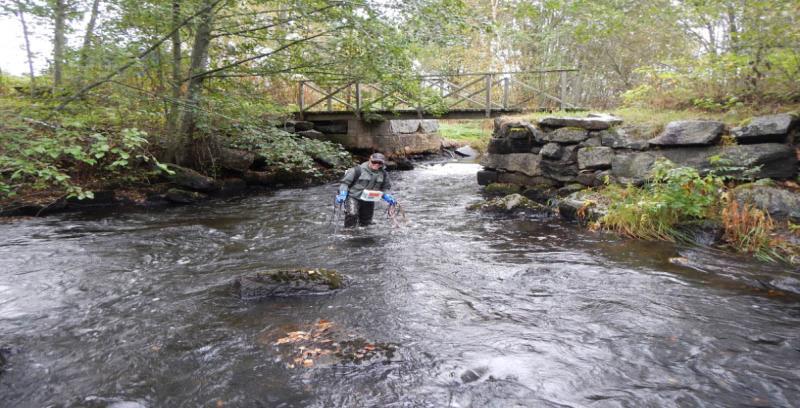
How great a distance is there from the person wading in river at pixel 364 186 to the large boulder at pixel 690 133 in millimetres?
5278

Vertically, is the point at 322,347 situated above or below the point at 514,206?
below

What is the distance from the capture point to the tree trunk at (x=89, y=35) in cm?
717

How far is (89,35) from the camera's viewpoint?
799cm

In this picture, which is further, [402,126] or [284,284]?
[402,126]

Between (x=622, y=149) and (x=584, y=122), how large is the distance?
1.10 meters

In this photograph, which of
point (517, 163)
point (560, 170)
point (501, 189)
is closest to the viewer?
point (560, 170)

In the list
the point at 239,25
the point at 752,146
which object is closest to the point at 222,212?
the point at 239,25

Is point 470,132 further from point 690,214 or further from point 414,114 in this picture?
point 690,214

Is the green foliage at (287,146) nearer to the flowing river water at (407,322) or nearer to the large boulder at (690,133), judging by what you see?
the flowing river water at (407,322)

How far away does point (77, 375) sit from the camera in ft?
12.4

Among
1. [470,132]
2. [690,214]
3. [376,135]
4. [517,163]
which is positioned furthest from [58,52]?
[470,132]

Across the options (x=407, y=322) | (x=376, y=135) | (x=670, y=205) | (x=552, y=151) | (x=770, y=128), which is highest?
(x=376, y=135)

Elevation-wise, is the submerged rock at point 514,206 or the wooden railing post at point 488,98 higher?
the wooden railing post at point 488,98

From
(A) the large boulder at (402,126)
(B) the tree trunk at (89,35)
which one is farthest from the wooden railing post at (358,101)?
(B) the tree trunk at (89,35)
